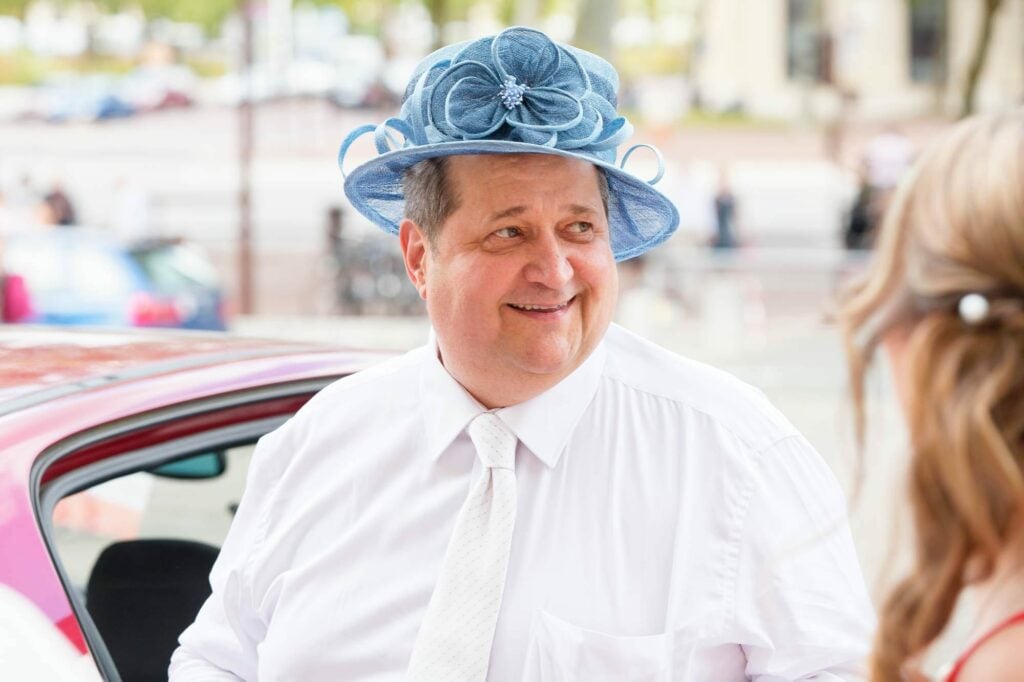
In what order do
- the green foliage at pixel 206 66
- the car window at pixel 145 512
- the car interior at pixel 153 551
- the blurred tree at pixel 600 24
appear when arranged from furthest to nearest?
1. the green foliage at pixel 206 66
2. the blurred tree at pixel 600 24
3. the car interior at pixel 153 551
4. the car window at pixel 145 512

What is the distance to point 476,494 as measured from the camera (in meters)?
2.18

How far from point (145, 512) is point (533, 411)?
859 millimetres

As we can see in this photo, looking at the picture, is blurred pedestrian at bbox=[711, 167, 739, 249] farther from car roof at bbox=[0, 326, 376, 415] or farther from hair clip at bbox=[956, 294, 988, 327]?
hair clip at bbox=[956, 294, 988, 327]

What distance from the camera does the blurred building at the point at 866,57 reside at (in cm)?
3922

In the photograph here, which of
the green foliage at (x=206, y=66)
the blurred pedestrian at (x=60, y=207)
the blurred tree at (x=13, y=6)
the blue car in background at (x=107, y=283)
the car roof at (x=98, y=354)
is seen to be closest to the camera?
the car roof at (x=98, y=354)

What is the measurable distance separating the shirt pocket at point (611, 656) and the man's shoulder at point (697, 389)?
1.07ft

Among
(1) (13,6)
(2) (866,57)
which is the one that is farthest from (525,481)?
(1) (13,6)

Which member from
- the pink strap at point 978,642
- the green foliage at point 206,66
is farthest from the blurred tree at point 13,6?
the pink strap at point 978,642

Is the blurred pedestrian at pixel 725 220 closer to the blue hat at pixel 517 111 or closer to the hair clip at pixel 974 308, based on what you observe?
the blue hat at pixel 517 111

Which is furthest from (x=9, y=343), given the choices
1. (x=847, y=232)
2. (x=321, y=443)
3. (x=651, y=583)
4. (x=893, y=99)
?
(x=893, y=99)

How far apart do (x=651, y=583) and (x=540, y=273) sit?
1.63ft

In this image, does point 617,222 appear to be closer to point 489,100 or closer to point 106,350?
point 489,100

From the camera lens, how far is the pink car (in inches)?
77.9

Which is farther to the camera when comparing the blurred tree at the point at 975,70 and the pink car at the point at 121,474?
the blurred tree at the point at 975,70
